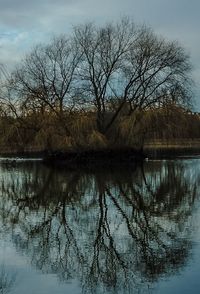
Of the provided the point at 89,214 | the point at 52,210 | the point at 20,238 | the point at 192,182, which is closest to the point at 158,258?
the point at 20,238

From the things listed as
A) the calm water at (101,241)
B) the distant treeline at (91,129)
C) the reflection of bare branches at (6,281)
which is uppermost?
the distant treeline at (91,129)

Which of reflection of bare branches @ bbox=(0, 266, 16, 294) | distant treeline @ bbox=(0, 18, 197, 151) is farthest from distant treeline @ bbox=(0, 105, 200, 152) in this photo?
reflection of bare branches @ bbox=(0, 266, 16, 294)

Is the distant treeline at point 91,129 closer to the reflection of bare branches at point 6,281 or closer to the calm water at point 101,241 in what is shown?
the calm water at point 101,241

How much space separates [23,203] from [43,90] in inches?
860

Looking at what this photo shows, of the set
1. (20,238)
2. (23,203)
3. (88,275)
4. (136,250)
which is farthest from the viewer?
(23,203)

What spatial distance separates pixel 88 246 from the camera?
31.3 feet

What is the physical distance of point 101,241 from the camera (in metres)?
9.98

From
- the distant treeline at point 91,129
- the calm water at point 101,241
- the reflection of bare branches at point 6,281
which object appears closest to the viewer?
the reflection of bare branches at point 6,281

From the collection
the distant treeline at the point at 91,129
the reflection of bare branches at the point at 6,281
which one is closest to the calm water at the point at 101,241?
the reflection of bare branches at the point at 6,281

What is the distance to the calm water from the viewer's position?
24.2 feet

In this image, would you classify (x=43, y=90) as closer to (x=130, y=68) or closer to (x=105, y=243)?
(x=130, y=68)

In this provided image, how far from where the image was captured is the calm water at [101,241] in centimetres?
739

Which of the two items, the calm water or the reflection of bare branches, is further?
the calm water

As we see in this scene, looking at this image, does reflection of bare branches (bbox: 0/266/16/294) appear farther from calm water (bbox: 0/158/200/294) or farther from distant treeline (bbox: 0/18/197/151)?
distant treeline (bbox: 0/18/197/151)
